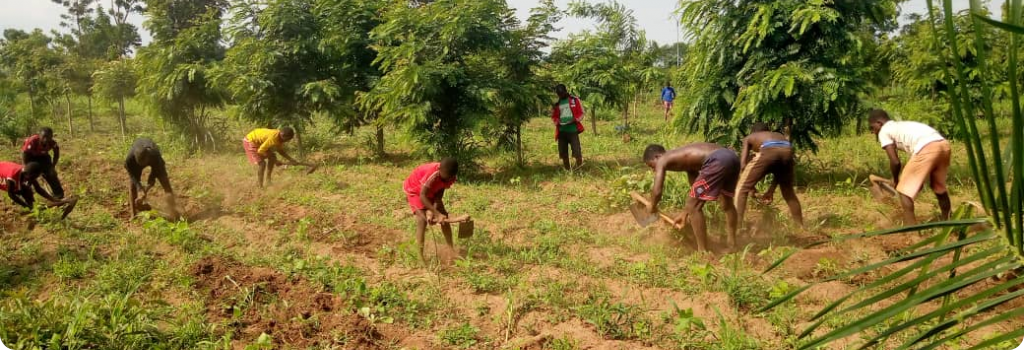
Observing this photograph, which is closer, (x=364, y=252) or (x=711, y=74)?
(x=364, y=252)

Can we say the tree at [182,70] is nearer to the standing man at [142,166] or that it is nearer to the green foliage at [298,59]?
the green foliage at [298,59]

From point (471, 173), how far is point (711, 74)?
4060 millimetres

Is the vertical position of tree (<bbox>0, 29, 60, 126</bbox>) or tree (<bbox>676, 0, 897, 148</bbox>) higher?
tree (<bbox>0, 29, 60, 126</bbox>)

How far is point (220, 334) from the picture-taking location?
435 centimetres

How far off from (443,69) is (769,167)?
4902 mm

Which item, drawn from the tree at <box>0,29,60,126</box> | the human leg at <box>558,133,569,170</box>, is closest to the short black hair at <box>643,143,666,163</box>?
the human leg at <box>558,133,569,170</box>

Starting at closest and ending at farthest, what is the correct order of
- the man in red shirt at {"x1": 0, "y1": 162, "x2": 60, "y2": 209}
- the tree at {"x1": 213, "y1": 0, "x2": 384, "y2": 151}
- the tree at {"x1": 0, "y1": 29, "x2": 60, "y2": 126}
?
the man in red shirt at {"x1": 0, "y1": 162, "x2": 60, "y2": 209} → the tree at {"x1": 213, "y1": 0, "x2": 384, "y2": 151} → the tree at {"x1": 0, "y1": 29, "x2": 60, "y2": 126}

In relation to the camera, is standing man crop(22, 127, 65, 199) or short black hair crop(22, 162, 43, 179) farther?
standing man crop(22, 127, 65, 199)

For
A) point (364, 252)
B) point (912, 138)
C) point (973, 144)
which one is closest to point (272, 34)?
point (364, 252)

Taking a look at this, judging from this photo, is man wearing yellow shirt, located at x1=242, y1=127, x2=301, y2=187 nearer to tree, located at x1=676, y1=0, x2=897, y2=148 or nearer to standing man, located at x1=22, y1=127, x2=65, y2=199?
standing man, located at x1=22, y1=127, x2=65, y2=199

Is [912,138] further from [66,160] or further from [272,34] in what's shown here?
[66,160]

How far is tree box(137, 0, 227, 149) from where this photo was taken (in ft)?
41.0

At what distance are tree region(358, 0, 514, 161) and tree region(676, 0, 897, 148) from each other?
2.98 m

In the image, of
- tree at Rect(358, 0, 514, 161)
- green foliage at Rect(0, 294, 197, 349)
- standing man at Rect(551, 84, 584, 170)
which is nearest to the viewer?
green foliage at Rect(0, 294, 197, 349)
